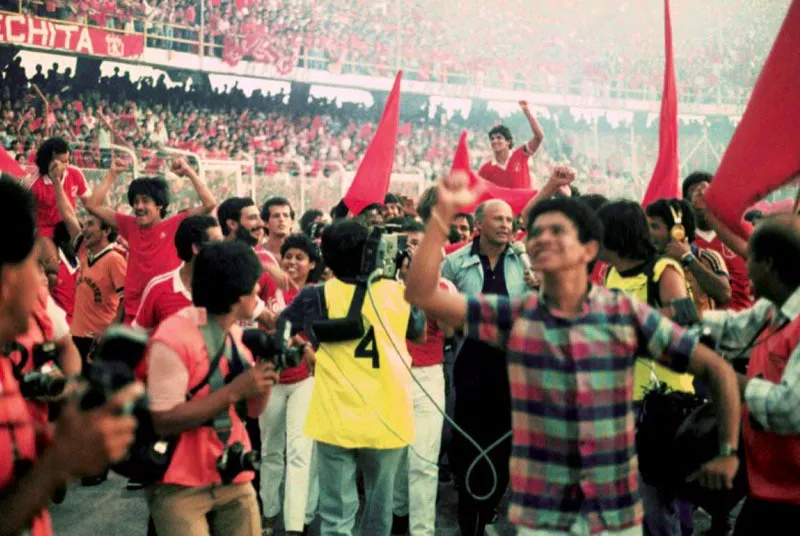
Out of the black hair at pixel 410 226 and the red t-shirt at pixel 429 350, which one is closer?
the red t-shirt at pixel 429 350

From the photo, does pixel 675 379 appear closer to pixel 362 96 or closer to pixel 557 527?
pixel 557 527

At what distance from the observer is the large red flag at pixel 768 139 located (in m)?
3.99

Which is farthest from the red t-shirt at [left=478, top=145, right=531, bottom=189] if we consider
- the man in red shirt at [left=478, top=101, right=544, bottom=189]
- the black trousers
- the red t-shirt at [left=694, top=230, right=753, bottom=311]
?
the black trousers

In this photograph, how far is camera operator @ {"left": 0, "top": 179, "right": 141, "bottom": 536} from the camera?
164 centimetres

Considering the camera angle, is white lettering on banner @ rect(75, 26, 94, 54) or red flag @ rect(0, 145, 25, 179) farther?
white lettering on banner @ rect(75, 26, 94, 54)

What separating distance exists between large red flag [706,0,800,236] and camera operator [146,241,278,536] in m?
2.03

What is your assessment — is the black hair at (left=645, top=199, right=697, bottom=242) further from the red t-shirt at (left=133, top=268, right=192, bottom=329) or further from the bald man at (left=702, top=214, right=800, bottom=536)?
the red t-shirt at (left=133, top=268, right=192, bottom=329)

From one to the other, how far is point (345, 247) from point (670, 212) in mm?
1710

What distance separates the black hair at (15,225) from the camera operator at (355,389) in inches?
97.0

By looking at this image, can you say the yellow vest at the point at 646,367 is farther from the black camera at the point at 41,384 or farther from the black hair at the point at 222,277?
the black camera at the point at 41,384

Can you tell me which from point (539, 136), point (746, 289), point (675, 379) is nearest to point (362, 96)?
point (539, 136)

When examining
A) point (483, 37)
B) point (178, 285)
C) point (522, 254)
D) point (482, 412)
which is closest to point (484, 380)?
point (482, 412)

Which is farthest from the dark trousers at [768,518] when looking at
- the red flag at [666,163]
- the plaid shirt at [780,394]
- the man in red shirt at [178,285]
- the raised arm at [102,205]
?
→ the raised arm at [102,205]

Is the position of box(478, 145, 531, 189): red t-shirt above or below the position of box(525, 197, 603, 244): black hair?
below
